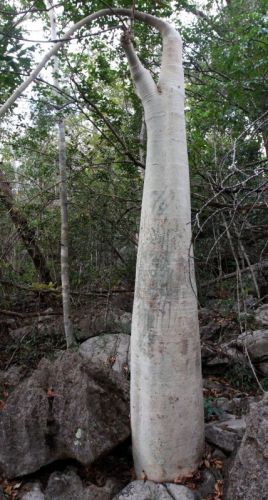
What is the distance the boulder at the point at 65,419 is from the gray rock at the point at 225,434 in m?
0.69

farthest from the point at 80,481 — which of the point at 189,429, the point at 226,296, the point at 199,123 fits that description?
the point at 199,123

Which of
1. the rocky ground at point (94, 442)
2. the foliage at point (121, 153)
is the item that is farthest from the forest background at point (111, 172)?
the rocky ground at point (94, 442)

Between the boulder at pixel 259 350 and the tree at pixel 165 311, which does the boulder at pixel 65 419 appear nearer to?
the tree at pixel 165 311

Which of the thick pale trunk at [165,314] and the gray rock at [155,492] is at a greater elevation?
the thick pale trunk at [165,314]

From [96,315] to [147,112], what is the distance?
3.85 m

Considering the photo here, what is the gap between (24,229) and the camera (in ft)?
18.1

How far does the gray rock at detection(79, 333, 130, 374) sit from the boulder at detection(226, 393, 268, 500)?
105 inches

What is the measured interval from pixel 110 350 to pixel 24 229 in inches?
87.3

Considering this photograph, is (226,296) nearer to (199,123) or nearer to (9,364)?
→ (199,123)

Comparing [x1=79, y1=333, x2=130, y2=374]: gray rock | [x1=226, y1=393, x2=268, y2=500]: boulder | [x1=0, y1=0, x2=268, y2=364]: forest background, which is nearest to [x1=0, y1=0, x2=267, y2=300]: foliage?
[x1=0, y1=0, x2=268, y2=364]: forest background

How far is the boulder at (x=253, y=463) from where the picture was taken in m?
2.27

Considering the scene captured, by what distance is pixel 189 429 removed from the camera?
8.83 ft

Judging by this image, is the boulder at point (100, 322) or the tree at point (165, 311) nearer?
the tree at point (165, 311)

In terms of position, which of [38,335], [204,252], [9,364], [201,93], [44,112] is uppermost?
[201,93]
